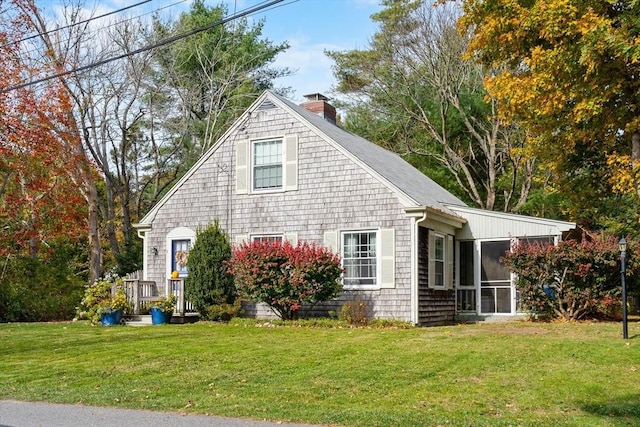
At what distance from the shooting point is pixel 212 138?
103 feet

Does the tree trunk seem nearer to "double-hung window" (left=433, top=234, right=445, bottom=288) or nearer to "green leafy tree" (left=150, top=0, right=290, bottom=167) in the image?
"double-hung window" (left=433, top=234, right=445, bottom=288)

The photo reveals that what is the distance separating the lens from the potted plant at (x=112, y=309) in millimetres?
18797

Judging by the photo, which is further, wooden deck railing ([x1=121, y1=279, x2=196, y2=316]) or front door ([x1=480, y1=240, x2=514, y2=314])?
front door ([x1=480, y1=240, x2=514, y2=314])

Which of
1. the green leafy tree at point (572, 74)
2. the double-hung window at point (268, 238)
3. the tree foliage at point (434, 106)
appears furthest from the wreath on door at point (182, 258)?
the tree foliage at point (434, 106)

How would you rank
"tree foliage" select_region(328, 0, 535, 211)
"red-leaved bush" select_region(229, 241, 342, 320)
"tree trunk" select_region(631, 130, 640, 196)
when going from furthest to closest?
1. "tree foliage" select_region(328, 0, 535, 211)
2. "red-leaved bush" select_region(229, 241, 342, 320)
3. "tree trunk" select_region(631, 130, 640, 196)

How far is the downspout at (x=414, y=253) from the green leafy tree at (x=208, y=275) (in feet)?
15.9

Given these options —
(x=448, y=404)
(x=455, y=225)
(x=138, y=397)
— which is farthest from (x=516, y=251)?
(x=138, y=397)

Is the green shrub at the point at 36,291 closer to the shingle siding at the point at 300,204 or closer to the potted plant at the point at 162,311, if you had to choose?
the shingle siding at the point at 300,204

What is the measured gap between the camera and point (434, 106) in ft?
106

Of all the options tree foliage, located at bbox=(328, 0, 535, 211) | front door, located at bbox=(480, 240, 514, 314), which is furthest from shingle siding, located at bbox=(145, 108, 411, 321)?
tree foliage, located at bbox=(328, 0, 535, 211)

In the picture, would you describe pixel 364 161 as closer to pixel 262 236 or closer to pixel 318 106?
pixel 262 236

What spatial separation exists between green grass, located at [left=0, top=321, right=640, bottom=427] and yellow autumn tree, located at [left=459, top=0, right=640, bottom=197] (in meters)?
3.64

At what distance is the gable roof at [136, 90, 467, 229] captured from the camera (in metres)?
18.4

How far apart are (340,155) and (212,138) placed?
44.4 feet
